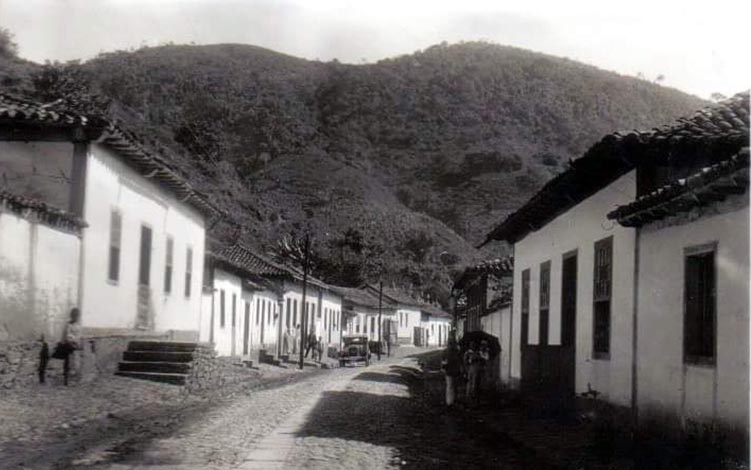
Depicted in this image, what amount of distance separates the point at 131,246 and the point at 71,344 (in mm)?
5651

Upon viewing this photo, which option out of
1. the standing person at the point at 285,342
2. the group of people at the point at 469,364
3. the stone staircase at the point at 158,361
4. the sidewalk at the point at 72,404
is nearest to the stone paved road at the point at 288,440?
the sidewalk at the point at 72,404

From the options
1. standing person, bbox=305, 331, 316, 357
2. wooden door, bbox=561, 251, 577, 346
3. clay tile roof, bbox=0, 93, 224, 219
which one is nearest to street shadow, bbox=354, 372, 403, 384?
clay tile roof, bbox=0, 93, 224, 219

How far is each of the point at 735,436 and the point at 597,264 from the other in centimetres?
541

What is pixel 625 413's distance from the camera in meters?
11.3

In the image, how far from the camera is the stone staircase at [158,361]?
1720 cm

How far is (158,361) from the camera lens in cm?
1780

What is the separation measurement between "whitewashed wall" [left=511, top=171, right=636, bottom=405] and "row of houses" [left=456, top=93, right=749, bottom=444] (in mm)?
24

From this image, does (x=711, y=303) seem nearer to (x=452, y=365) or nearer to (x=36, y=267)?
(x=452, y=365)

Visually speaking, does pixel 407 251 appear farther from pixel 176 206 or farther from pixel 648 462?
pixel 648 462

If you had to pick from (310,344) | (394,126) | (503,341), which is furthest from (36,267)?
(394,126)

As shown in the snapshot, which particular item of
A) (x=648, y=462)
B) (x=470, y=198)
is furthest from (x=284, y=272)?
(x=470, y=198)

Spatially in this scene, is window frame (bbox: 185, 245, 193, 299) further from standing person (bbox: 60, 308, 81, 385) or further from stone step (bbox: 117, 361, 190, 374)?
standing person (bbox: 60, 308, 81, 385)

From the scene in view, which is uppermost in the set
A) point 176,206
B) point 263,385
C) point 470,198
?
point 470,198

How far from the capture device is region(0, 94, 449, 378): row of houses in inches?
524
